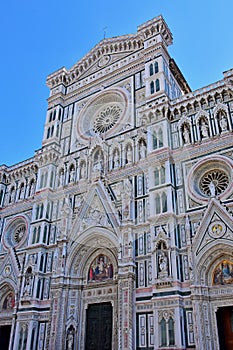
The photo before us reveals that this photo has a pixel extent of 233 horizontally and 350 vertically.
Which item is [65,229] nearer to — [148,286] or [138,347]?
[148,286]

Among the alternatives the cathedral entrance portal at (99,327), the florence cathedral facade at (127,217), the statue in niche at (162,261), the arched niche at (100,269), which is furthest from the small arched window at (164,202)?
the cathedral entrance portal at (99,327)

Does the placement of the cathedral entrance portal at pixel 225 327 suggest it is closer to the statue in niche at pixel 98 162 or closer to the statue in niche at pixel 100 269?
the statue in niche at pixel 100 269

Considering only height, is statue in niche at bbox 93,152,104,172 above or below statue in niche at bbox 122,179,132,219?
above

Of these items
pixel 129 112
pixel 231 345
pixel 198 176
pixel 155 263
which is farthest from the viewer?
pixel 129 112

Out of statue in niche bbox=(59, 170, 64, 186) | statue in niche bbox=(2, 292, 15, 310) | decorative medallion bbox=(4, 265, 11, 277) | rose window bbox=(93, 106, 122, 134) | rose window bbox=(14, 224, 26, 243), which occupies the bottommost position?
statue in niche bbox=(2, 292, 15, 310)

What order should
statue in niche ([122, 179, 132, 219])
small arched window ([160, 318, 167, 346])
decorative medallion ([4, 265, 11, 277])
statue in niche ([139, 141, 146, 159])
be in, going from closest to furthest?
small arched window ([160, 318, 167, 346]) → statue in niche ([122, 179, 132, 219]) → statue in niche ([139, 141, 146, 159]) → decorative medallion ([4, 265, 11, 277])

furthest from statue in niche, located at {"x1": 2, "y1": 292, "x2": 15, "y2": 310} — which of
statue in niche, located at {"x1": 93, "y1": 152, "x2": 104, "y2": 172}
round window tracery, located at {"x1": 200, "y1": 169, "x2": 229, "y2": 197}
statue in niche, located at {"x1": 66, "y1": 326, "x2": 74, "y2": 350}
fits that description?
round window tracery, located at {"x1": 200, "y1": 169, "x2": 229, "y2": 197}

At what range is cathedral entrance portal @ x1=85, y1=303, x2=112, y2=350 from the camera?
1703cm

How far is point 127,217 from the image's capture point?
18.3 m

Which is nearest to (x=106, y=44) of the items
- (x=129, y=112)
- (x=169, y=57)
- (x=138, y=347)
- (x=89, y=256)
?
(x=169, y=57)

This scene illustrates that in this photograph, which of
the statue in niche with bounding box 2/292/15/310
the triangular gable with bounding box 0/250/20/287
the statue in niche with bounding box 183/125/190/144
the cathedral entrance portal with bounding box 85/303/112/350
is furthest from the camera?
the triangular gable with bounding box 0/250/20/287

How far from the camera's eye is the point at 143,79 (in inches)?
913

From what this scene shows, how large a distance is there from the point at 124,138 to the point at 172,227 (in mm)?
7221

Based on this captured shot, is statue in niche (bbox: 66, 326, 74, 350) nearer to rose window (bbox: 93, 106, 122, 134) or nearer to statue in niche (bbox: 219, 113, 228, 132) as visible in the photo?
rose window (bbox: 93, 106, 122, 134)
